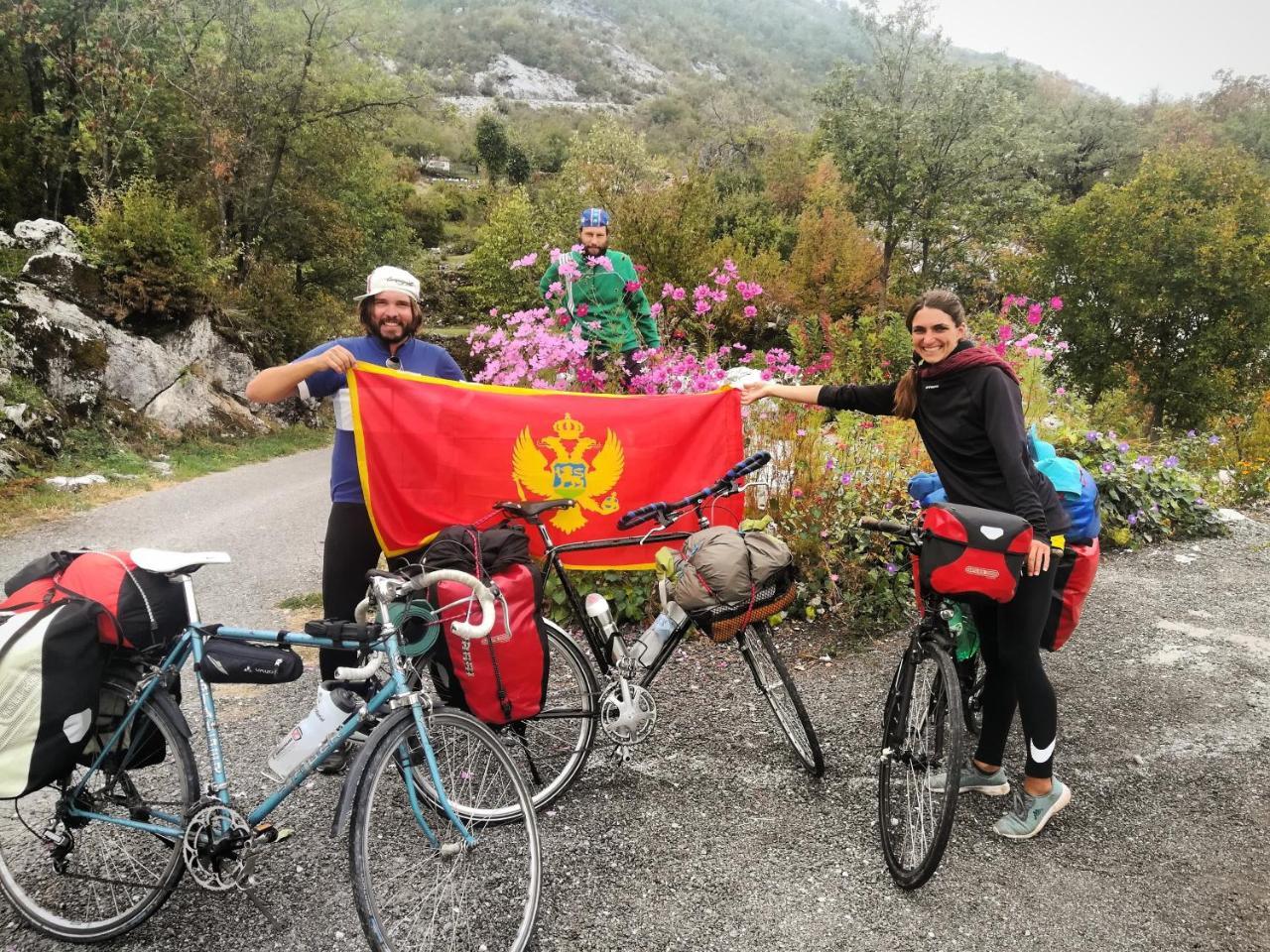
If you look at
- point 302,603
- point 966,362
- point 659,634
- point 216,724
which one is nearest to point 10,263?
point 302,603

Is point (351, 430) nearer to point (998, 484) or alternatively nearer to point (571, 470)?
point (571, 470)

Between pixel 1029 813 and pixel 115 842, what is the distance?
3.52 m

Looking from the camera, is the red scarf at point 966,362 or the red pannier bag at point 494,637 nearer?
the red pannier bag at point 494,637

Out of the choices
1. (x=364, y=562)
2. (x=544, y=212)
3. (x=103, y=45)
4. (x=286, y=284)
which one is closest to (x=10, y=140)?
(x=103, y=45)

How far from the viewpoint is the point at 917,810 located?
2891 mm

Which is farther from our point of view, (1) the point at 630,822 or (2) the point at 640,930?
(1) the point at 630,822

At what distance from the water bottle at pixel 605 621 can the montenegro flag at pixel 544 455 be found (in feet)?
2.23

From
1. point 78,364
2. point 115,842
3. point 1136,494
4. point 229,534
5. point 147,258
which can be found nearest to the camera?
point 115,842

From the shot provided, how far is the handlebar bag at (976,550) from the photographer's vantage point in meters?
2.59

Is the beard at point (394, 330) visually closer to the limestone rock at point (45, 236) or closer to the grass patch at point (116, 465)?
the grass patch at point (116, 465)

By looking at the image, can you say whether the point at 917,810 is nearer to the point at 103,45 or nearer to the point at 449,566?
the point at 449,566

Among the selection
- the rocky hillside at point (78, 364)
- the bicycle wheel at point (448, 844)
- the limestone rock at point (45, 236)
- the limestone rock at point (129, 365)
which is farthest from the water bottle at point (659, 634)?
the limestone rock at point (45, 236)

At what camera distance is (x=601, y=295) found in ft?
19.3

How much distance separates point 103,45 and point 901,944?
20478mm
